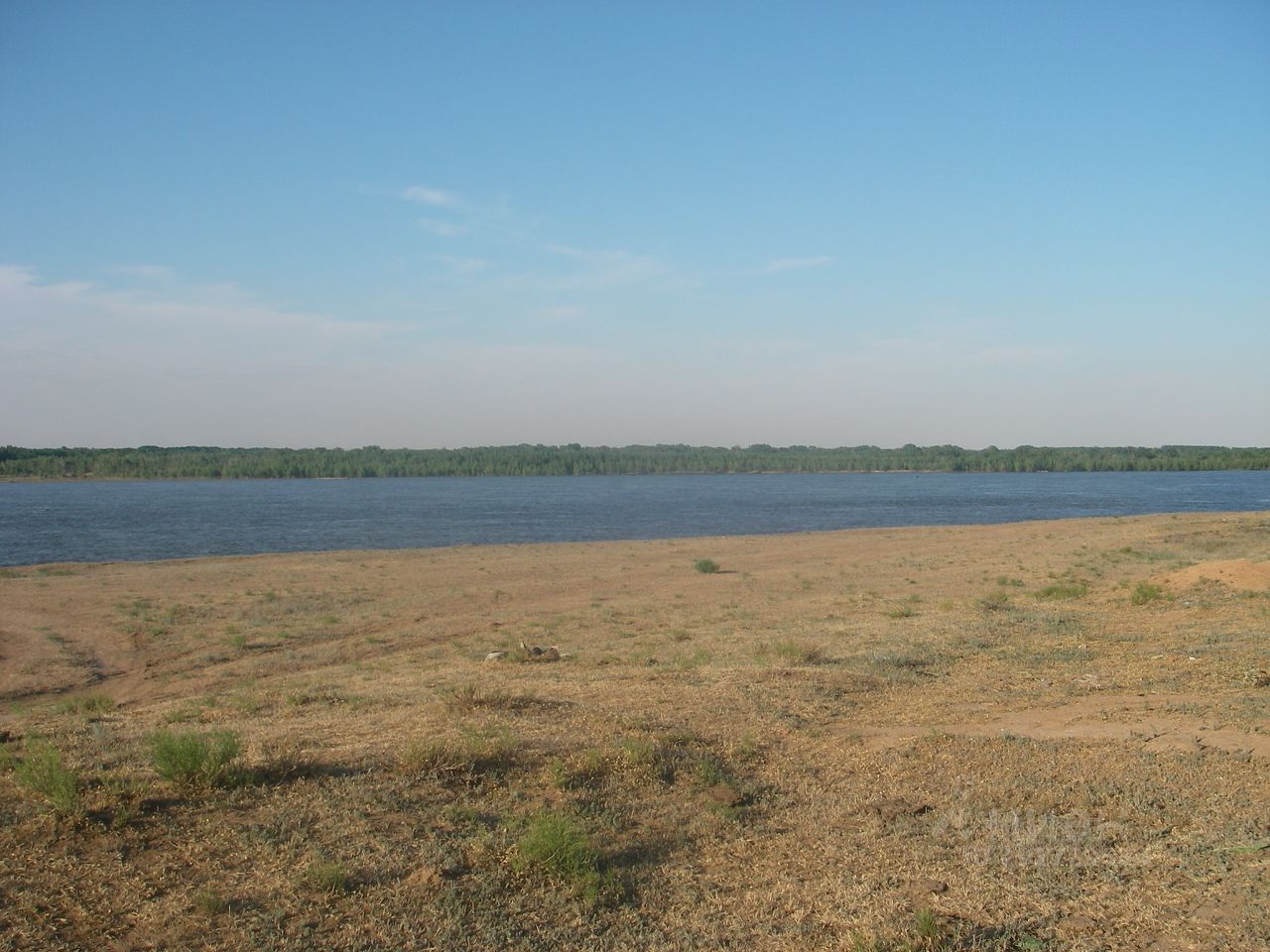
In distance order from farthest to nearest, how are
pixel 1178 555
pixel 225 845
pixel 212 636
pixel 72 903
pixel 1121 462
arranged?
pixel 1121 462, pixel 1178 555, pixel 212 636, pixel 225 845, pixel 72 903

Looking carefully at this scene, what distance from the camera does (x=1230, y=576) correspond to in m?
20.9

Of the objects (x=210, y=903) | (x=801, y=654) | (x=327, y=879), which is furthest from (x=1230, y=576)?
(x=210, y=903)

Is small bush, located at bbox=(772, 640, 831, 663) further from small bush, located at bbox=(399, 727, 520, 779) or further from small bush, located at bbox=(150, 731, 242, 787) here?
small bush, located at bbox=(150, 731, 242, 787)

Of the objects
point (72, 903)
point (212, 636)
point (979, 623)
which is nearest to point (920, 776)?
point (72, 903)

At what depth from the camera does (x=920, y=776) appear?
8297mm

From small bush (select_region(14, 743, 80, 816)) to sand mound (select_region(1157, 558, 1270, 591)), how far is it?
20.8 m

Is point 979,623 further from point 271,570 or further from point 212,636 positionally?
point 271,570

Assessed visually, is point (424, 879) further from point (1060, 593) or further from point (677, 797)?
point (1060, 593)

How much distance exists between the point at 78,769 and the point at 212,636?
14.6 m

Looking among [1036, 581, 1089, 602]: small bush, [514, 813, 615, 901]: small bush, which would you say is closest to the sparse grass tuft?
[514, 813, 615, 901]: small bush

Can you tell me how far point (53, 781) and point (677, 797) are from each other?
4.52 meters

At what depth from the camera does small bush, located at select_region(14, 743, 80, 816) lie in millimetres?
6547

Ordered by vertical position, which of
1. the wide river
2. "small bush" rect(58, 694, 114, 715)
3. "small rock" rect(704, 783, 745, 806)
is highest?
"small rock" rect(704, 783, 745, 806)

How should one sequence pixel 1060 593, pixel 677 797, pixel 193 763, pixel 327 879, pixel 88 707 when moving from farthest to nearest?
pixel 1060 593 < pixel 88 707 < pixel 677 797 < pixel 193 763 < pixel 327 879
